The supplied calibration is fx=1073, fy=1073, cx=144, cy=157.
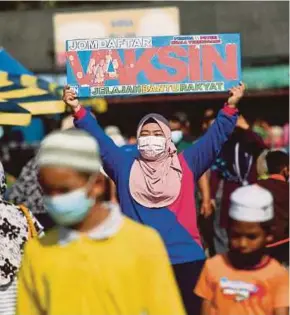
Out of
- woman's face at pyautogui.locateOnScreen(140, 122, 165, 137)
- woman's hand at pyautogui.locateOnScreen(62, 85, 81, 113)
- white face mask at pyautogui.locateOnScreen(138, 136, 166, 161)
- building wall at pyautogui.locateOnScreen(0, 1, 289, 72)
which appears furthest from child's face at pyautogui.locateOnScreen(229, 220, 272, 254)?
building wall at pyautogui.locateOnScreen(0, 1, 289, 72)

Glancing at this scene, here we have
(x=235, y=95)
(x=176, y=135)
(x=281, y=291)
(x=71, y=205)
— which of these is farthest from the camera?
(x=176, y=135)

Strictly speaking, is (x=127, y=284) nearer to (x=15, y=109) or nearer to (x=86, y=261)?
(x=86, y=261)

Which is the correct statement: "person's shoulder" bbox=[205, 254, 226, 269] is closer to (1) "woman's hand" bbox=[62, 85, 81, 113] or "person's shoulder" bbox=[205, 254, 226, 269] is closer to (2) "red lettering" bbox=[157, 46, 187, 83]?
(1) "woman's hand" bbox=[62, 85, 81, 113]

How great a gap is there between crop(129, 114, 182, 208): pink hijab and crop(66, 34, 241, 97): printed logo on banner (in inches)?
26.5

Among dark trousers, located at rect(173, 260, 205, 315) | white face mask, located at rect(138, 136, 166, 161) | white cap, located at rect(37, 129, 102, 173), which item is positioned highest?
white cap, located at rect(37, 129, 102, 173)

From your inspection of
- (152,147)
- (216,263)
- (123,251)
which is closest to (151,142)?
(152,147)

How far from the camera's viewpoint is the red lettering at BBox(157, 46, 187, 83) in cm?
718

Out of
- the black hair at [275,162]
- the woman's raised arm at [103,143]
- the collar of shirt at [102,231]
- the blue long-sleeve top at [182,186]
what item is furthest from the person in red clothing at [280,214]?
the collar of shirt at [102,231]

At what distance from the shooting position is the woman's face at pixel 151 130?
264 inches

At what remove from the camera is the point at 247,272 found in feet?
15.1

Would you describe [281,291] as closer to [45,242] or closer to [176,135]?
[45,242]

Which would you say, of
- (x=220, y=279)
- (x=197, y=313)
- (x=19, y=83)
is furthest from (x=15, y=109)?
(x=220, y=279)

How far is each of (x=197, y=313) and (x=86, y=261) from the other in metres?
2.28

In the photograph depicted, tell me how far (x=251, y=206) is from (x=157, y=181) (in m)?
2.01
